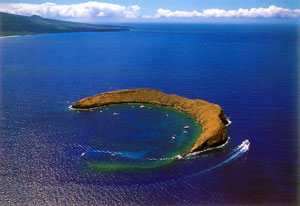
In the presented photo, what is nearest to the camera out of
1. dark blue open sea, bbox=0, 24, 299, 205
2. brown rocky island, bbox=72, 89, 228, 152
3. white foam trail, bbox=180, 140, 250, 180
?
dark blue open sea, bbox=0, 24, 299, 205

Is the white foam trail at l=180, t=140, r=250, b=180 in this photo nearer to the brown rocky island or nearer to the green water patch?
the brown rocky island

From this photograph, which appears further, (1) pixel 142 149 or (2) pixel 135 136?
(2) pixel 135 136

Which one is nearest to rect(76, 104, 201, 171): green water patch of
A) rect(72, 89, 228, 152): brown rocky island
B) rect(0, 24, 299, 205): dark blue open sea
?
rect(0, 24, 299, 205): dark blue open sea

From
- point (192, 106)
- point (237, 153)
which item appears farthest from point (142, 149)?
point (192, 106)

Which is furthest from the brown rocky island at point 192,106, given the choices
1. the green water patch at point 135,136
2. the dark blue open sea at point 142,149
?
the dark blue open sea at point 142,149

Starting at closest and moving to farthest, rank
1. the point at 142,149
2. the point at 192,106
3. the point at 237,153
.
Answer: the point at 237,153
the point at 142,149
the point at 192,106

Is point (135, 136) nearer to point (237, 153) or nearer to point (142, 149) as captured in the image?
point (142, 149)
